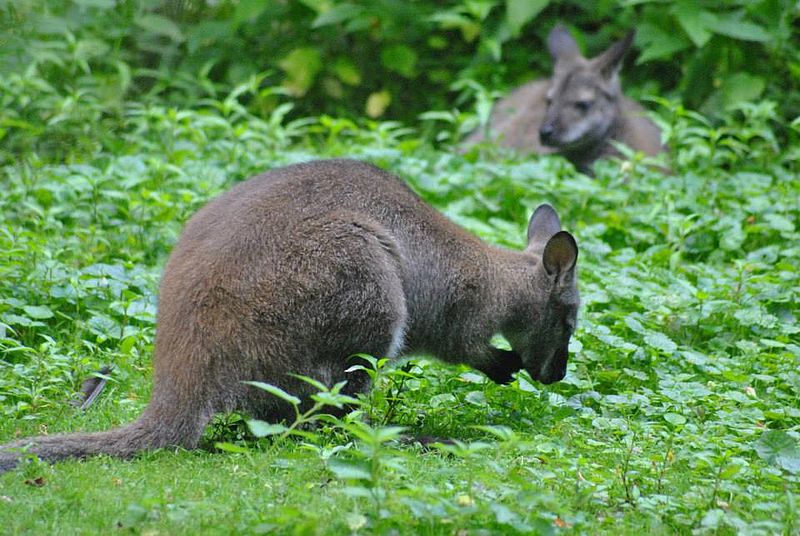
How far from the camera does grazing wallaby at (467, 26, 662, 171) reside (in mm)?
10328

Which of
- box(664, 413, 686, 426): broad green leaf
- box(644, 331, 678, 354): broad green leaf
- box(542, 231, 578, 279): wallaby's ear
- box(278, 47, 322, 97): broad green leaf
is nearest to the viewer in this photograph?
box(664, 413, 686, 426): broad green leaf

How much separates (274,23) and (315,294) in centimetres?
733

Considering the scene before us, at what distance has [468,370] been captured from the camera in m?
5.76

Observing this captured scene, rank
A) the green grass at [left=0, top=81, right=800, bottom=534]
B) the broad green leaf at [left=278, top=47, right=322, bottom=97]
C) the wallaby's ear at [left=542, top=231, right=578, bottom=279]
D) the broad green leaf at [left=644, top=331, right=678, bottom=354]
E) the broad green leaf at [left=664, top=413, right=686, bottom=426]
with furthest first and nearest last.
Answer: the broad green leaf at [left=278, top=47, right=322, bottom=97], the broad green leaf at [left=644, top=331, right=678, bottom=354], the wallaby's ear at [left=542, top=231, right=578, bottom=279], the broad green leaf at [left=664, top=413, right=686, bottom=426], the green grass at [left=0, top=81, right=800, bottom=534]

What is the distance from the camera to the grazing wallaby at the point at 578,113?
33.9 ft

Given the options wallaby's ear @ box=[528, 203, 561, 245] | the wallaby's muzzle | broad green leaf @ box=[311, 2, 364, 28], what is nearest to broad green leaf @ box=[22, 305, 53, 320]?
the wallaby's muzzle

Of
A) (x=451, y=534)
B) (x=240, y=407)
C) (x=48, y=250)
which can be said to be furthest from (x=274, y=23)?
(x=451, y=534)

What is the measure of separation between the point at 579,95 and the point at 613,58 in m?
0.48

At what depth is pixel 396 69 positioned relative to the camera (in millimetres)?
11094

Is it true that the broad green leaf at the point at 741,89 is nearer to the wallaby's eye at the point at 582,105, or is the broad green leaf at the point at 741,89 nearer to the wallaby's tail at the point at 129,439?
the wallaby's eye at the point at 582,105

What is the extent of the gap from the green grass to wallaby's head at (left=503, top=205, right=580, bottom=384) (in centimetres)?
13

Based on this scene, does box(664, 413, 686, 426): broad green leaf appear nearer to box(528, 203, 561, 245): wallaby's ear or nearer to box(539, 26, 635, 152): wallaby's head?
box(528, 203, 561, 245): wallaby's ear

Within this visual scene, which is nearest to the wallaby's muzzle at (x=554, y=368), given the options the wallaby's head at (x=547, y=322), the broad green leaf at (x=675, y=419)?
the wallaby's head at (x=547, y=322)

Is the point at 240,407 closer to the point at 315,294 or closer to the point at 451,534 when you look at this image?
the point at 315,294
